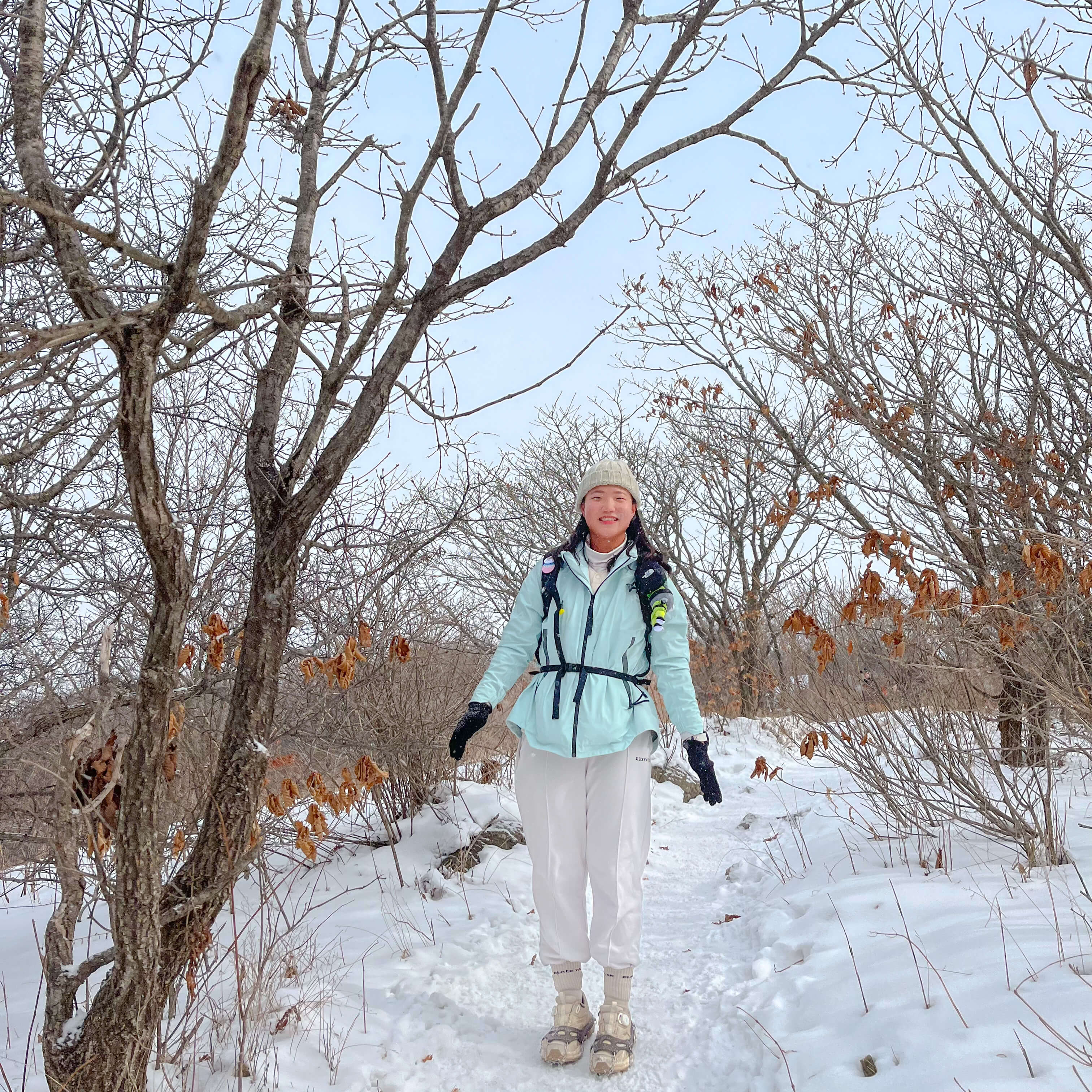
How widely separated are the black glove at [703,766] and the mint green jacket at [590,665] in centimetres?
4

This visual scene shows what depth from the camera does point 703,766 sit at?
8.63ft

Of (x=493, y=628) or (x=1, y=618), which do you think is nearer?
(x=1, y=618)

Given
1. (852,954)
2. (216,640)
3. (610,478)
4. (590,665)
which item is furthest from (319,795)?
(852,954)

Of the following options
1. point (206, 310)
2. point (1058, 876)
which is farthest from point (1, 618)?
point (1058, 876)

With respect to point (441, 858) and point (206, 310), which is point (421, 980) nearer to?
point (441, 858)

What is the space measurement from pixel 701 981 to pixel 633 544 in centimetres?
173

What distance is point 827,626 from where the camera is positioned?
12.0ft

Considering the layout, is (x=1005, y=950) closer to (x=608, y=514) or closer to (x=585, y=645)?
(x=585, y=645)

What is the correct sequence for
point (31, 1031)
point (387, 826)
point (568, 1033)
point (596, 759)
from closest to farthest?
point (31, 1031), point (568, 1033), point (596, 759), point (387, 826)

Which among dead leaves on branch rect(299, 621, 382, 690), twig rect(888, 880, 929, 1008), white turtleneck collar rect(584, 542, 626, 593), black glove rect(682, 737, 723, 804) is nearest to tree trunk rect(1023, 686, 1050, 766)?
twig rect(888, 880, 929, 1008)

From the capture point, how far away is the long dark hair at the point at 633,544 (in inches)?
114

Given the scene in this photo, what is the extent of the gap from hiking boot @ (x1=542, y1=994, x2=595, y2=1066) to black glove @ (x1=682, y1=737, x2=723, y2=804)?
0.81m

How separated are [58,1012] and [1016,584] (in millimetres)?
4250

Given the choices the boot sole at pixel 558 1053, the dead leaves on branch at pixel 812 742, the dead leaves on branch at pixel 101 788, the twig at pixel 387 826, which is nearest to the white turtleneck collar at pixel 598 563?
the dead leaves on branch at pixel 812 742
